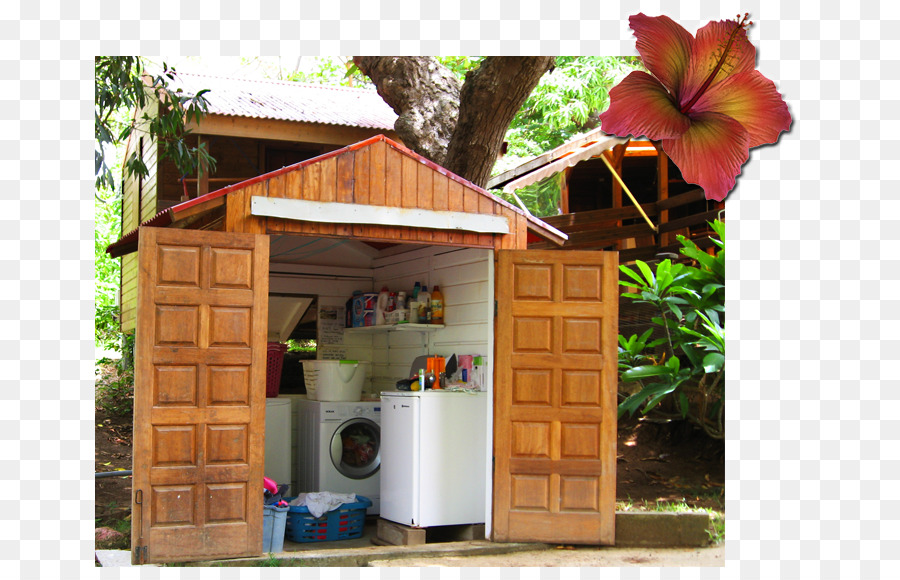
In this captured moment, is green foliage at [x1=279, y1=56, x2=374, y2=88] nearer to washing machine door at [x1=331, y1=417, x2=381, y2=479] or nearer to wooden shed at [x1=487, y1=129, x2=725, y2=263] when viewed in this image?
wooden shed at [x1=487, y1=129, x2=725, y2=263]

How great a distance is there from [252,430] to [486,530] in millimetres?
1789

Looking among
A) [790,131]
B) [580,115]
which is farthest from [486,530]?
[580,115]

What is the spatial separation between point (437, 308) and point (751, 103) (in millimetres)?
5536

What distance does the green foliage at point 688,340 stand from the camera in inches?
259

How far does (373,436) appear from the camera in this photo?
716cm

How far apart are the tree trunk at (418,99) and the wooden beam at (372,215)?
3373 millimetres

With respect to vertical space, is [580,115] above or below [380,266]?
above

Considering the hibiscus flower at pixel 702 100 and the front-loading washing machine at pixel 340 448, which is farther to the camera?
Answer: the front-loading washing machine at pixel 340 448

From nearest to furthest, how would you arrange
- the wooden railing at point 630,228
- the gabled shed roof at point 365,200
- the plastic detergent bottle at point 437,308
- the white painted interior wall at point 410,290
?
the gabled shed roof at point 365,200, the white painted interior wall at point 410,290, the plastic detergent bottle at point 437,308, the wooden railing at point 630,228

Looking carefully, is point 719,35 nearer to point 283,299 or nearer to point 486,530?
point 486,530

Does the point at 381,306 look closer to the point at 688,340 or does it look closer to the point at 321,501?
the point at 321,501

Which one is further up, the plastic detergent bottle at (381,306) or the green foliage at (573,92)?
the green foliage at (573,92)

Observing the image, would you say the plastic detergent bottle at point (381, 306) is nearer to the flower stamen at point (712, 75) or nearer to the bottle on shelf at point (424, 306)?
the bottle on shelf at point (424, 306)

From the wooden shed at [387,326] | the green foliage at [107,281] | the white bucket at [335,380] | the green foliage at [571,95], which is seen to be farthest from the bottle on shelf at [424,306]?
the green foliage at [107,281]
